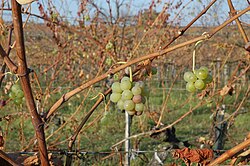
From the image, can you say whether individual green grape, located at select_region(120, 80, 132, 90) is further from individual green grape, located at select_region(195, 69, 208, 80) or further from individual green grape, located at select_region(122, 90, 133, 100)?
individual green grape, located at select_region(195, 69, 208, 80)

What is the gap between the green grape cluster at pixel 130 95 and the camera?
1002mm

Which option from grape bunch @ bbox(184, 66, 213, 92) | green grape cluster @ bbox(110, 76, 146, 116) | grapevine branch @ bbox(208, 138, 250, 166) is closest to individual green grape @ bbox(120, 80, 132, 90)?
green grape cluster @ bbox(110, 76, 146, 116)

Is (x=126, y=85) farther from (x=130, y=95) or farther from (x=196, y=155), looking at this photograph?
(x=196, y=155)

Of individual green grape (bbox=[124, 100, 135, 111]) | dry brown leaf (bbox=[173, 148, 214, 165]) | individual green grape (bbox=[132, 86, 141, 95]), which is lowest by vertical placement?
dry brown leaf (bbox=[173, 148, 214, 165])

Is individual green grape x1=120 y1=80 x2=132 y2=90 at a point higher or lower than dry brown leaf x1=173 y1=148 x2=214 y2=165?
higher

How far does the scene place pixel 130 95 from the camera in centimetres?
100

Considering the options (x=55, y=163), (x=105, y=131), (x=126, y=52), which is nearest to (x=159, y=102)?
(x=105, y=131)

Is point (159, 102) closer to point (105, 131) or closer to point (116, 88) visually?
point (105, 131)

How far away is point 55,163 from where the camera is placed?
134 cm

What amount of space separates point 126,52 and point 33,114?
191 inches

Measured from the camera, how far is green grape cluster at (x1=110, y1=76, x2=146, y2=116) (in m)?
1.00

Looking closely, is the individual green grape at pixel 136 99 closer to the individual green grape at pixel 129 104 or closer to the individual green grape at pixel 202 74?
the individual green grape at pixel 129 104

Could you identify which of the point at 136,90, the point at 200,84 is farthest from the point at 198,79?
the point at 136,90

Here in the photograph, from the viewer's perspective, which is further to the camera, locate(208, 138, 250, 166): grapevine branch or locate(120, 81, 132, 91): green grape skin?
locate(120, 81, 132, 91): green grape skin
